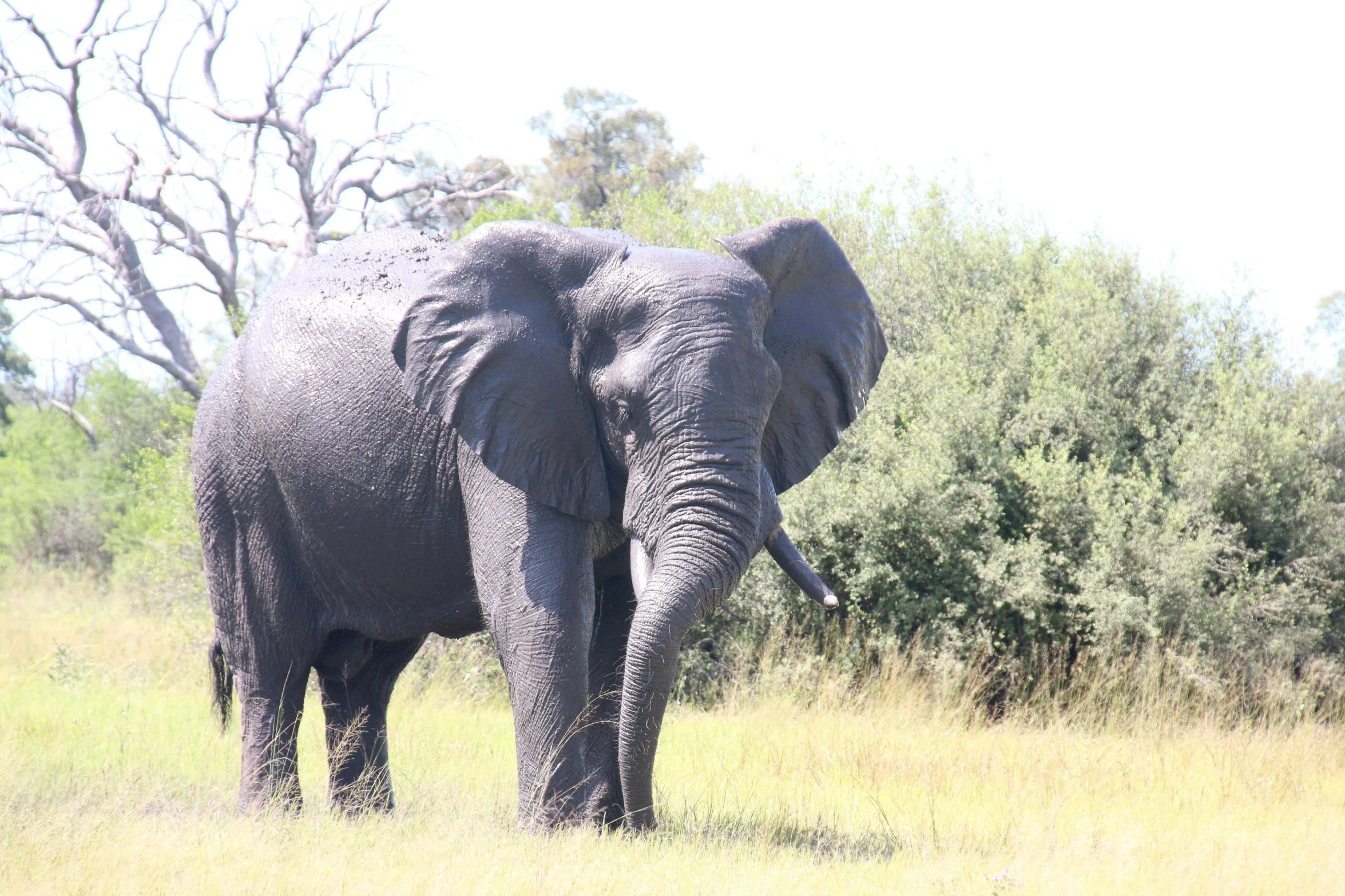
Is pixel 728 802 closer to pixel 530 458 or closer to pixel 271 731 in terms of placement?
pixel 271 731

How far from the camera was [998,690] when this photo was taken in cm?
1132

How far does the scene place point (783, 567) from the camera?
16.6 feet

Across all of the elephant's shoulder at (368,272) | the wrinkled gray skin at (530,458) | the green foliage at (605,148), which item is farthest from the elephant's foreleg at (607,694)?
the green foliage at (605,148)

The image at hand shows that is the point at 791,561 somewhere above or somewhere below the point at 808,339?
below

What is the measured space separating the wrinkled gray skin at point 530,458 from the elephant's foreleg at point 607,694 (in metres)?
0.01

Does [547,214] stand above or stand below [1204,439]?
above

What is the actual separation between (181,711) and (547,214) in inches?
407

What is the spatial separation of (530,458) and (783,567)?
113cm

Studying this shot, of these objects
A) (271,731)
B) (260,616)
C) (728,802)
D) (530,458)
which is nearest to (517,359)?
(530,458)

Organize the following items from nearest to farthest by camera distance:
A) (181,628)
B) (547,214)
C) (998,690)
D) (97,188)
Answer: (998,690), (181,628), (547,214), (97,188)

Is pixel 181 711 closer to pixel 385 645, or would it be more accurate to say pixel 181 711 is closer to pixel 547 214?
pixel 385 645

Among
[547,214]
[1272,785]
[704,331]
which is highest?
[547,214]

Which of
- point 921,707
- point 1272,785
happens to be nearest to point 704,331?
point 1272,785

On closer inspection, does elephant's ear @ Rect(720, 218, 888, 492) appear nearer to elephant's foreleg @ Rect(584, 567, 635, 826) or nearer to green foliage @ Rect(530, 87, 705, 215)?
elephant's foreleg @ Rect(584, 567, 635, 826)
